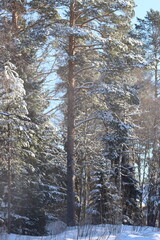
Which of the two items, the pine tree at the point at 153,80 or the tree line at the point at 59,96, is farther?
Answer: the pine tree at the point at 153,80

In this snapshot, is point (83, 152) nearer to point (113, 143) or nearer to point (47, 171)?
point (47, 171)

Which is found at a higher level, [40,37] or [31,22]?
[31,22]

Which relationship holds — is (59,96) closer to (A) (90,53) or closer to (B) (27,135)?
(A) (90,53)

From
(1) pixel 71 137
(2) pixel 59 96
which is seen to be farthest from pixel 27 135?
(2) pixel 59 96

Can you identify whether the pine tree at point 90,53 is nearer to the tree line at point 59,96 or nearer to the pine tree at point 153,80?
the tree line at point 59,96

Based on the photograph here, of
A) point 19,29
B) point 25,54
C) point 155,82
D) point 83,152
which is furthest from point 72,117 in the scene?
point 155,82

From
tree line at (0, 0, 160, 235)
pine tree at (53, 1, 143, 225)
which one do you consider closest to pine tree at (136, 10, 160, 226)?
tree line at (0, 0, 160, 235)

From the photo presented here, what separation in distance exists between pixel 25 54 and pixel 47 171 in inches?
297

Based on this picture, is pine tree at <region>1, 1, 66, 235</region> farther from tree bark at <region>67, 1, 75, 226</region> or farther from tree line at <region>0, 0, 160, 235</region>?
tree bark at <region>67, 1, 75, 226</region>

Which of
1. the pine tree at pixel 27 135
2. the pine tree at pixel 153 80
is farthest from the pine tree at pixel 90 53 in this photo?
the pine tree at pixel 153 80

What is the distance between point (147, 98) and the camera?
73.9ft

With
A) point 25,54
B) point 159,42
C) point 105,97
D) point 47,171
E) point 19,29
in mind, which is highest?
point 159,42

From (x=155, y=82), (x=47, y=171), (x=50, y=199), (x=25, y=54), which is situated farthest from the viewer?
(x=155, y=82)

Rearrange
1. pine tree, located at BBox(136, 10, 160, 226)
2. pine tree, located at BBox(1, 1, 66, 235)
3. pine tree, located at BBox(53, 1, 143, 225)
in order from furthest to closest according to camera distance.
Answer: pine tree, located at BBox(136, 10, 160, 226), pine tree, located at BBox(53, 1, 143, 225), pine tree, located at BBox(1, 1, 66, 235)
